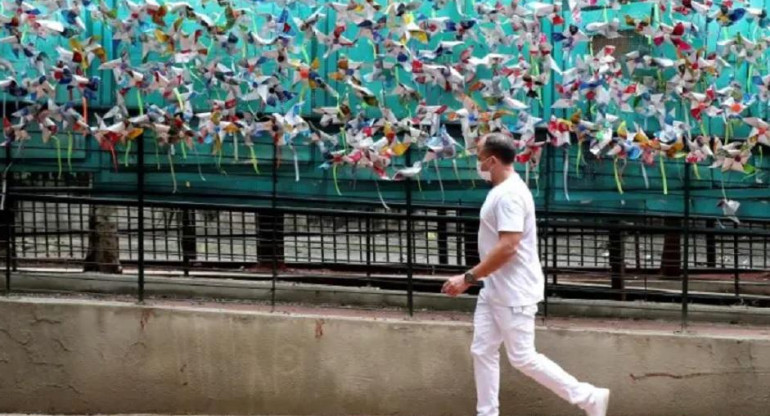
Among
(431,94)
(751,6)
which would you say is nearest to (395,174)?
(431,94)

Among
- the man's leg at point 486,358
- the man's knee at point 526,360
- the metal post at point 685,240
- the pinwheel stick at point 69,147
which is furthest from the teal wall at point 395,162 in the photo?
the man's knee at point 526,360

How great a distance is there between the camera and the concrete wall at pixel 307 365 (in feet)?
20.2

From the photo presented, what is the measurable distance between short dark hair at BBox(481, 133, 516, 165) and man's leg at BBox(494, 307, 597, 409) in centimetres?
82

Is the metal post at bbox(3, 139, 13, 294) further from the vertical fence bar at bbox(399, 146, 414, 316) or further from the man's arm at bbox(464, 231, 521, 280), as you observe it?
the man's arm at bbox(464, 231, 521, 280)

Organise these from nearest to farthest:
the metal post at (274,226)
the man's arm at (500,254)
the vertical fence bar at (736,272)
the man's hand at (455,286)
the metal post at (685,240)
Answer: the man's arm at (500,254), the man's hand at (455,286), the metal post at (685,240), the metal post at (274,226), the vertical fence bar at (736,272)

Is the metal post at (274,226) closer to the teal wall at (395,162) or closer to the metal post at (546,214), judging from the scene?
the teal wall at (395,162)

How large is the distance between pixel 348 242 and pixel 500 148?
7.59 feet

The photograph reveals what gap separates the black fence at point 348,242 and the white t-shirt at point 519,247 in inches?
43.0

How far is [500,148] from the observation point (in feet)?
17.3

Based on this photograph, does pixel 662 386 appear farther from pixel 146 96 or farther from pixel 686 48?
pixel 146 96

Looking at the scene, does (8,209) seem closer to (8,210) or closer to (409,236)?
(8,210)

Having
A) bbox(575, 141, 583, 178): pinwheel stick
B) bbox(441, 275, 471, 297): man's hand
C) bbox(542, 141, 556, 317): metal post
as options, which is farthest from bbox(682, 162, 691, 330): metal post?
bbox(441, 275, 471, 297): man's hand

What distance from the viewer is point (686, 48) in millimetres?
6297

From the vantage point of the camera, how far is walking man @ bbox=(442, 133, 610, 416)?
16.8ft
